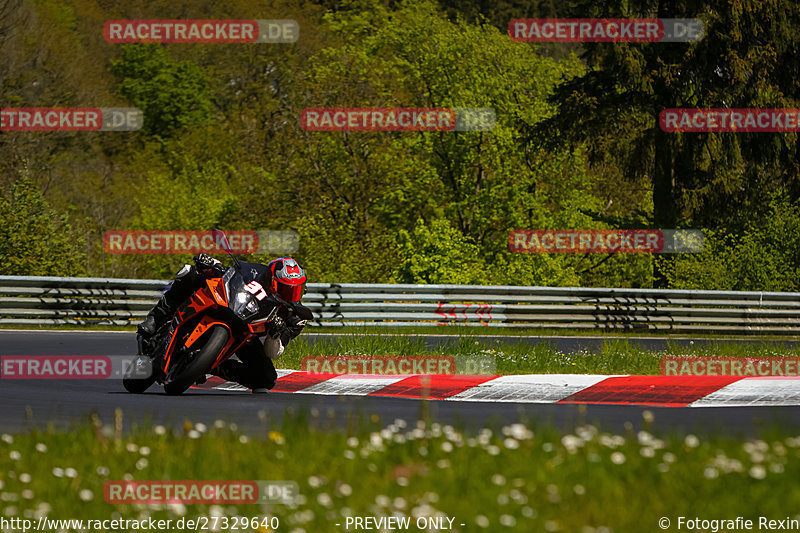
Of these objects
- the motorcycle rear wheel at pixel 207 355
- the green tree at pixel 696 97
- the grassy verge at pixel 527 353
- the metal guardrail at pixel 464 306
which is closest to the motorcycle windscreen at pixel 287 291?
the motorcycle rear wheel at pixel 207 355

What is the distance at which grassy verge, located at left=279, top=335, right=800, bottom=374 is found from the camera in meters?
12.9

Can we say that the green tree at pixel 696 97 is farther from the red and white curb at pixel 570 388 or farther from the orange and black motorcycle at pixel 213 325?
the orange and black motorcycle at pixel 213 325

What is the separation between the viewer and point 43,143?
128ft

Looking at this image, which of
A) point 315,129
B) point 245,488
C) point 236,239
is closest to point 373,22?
point 315,129

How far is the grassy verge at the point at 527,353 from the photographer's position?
1291 centimetres

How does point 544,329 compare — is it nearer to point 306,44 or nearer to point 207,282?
point 207,282

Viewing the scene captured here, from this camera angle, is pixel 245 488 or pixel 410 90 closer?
pixel 245 488

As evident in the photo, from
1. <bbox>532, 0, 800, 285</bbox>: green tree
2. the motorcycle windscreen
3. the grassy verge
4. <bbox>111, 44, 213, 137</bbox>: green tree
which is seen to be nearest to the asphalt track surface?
the motorcycle windscreen

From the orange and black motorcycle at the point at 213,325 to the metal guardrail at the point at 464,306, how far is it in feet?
38.2

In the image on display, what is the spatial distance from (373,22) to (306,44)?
10.6m

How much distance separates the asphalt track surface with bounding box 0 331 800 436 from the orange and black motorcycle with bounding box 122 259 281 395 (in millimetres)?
300

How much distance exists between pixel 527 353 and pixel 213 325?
5.19m

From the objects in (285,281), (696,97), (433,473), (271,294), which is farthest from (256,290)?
(696,97)

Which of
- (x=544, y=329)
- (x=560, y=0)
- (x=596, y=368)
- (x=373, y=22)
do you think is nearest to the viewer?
(x=596, y=368)
